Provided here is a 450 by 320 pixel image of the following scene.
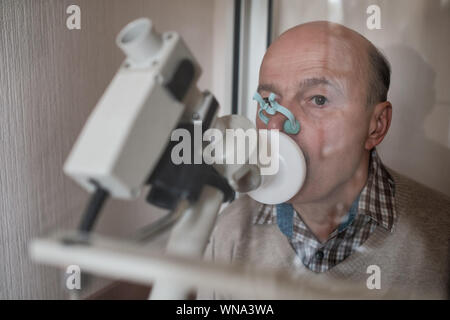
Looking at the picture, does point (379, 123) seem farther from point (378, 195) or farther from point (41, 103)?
point (41, 103)

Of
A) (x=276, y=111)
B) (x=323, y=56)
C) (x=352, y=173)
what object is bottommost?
(x=352, y=173)

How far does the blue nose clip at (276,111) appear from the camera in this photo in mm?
655

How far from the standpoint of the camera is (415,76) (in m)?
0.65

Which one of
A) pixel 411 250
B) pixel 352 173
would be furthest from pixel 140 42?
pixel 411 250

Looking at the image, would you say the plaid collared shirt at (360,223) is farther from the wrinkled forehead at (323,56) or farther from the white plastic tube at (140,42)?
the white plastic tube at (140,42)

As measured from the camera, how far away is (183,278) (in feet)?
1.26

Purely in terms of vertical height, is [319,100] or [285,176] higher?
[319,100]

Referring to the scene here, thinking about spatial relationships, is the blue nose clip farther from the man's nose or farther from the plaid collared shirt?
the plaid collared shirt

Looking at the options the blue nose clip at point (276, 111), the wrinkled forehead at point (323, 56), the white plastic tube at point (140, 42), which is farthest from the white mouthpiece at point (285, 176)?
the white plastic tube at point (140, 42)

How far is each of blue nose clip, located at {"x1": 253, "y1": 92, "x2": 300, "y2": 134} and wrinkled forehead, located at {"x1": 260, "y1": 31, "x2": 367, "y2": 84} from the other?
51 mm

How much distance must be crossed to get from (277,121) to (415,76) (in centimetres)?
27

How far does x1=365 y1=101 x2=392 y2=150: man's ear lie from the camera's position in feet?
2.15

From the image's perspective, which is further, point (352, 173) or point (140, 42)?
point (352, 173)
